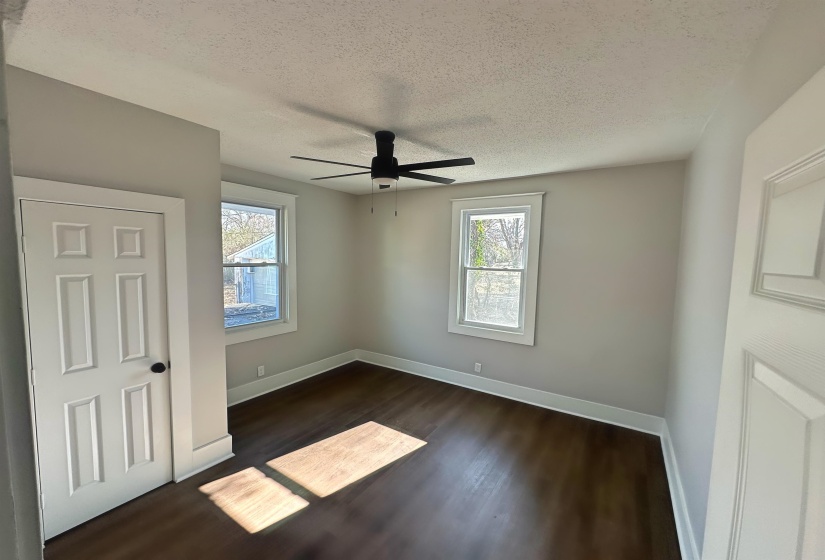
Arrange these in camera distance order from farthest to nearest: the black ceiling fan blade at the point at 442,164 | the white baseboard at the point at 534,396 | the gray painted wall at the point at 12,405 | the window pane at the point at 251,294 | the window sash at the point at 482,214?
the window sash at the point at 482,214 < the window pane at the point at 251,294 < the white baseboard at the point at 534,396 < the black ceiling fan blade at the point at 442,164 < the gray painted wall at the point at 12,405

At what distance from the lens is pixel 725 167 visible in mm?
1675

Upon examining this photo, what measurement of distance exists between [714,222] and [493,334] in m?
2.41

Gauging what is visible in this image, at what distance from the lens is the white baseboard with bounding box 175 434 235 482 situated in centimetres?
246

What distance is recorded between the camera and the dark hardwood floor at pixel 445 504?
1880 millimetres

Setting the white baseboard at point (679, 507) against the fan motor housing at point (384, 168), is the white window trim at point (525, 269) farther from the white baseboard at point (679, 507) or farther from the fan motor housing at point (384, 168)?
the fan motor housing at point (384, 168)

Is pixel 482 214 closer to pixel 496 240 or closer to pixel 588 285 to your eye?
pixel 496 240

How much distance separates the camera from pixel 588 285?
335cm

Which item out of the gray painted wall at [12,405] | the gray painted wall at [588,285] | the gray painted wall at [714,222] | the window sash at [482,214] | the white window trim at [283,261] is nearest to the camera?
the gray painted wall at [12,405]

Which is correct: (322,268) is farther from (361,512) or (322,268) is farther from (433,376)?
(361,512)

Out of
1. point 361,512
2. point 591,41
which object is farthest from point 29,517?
point 361,512

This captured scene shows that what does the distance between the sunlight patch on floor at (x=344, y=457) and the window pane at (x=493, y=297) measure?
168 centimetres

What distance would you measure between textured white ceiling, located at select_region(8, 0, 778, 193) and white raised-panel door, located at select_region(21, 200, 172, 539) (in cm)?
81

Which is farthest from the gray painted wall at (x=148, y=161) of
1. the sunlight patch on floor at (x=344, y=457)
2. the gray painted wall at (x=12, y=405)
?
the gray painted wall at (x=12, y=405)

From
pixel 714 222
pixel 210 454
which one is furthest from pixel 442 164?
pixel 210 454
